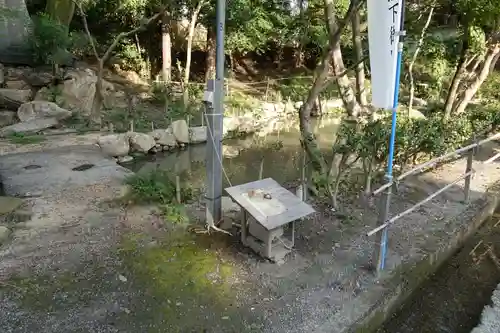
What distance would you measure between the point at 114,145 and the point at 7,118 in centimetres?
394

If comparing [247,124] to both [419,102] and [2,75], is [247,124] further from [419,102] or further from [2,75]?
[2,75]

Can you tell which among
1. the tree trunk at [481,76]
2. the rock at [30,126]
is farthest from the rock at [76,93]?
the tree trunk at [481,76]

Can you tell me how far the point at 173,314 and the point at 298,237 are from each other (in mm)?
1747

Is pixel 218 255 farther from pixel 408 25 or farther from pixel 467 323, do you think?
pixel 408 25

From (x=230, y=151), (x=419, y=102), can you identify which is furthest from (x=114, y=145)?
(x=419, y=102)

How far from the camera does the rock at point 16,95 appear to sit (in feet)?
36.9

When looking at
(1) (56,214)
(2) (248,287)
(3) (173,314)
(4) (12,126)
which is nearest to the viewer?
(3) (173,314)

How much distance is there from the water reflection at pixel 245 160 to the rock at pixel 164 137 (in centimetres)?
30

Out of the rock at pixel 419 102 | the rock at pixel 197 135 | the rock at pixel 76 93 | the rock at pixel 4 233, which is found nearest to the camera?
the rock at pixel 4 233

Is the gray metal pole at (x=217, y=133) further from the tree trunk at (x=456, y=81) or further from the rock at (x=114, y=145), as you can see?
the tree trunk at (x=456, y=81)

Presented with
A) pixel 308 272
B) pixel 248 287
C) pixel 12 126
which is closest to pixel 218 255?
pixel 248 287

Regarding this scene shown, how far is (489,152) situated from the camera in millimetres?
9055

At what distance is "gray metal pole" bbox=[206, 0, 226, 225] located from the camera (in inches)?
161

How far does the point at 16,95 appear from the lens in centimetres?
1141
